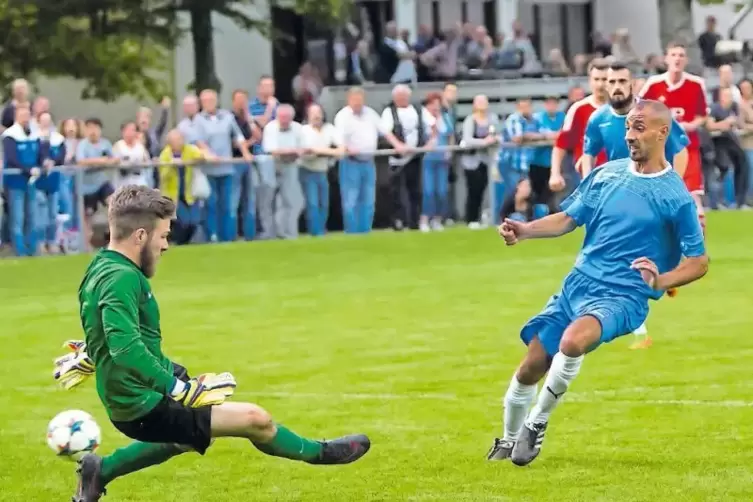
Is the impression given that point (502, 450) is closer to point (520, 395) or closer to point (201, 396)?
point (520, 395)

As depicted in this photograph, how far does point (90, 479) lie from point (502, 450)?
2.19 meters

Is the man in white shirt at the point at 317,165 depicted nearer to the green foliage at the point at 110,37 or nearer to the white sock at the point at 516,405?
the green foliage at the point at 110,37

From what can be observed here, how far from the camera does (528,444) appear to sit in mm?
8430

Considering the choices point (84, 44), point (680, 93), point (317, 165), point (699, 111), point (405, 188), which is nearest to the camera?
point (680, 93)

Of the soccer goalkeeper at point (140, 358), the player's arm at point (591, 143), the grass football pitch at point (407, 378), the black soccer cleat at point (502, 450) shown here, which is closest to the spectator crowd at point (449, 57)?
the grass football pitch at point (407, 378)

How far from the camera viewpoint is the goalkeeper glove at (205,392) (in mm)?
6832

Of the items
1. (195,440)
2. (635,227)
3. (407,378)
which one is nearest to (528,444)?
(635,227)

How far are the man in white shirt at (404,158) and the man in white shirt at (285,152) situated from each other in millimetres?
1355

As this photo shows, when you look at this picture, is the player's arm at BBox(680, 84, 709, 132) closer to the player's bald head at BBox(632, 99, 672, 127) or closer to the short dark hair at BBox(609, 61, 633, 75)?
the short dark hair at BBox(609, 61, 633, 75)

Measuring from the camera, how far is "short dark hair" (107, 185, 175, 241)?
22.6 ft

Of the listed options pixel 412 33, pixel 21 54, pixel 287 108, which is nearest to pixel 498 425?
pixel 287 108

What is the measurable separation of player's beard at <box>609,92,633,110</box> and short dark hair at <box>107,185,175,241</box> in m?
5.55

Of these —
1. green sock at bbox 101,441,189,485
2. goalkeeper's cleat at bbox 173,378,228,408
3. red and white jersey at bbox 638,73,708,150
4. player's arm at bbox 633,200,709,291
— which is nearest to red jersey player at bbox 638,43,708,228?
red and white jersey at bbox 638,73,708,150

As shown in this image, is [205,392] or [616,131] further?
[616,131]
